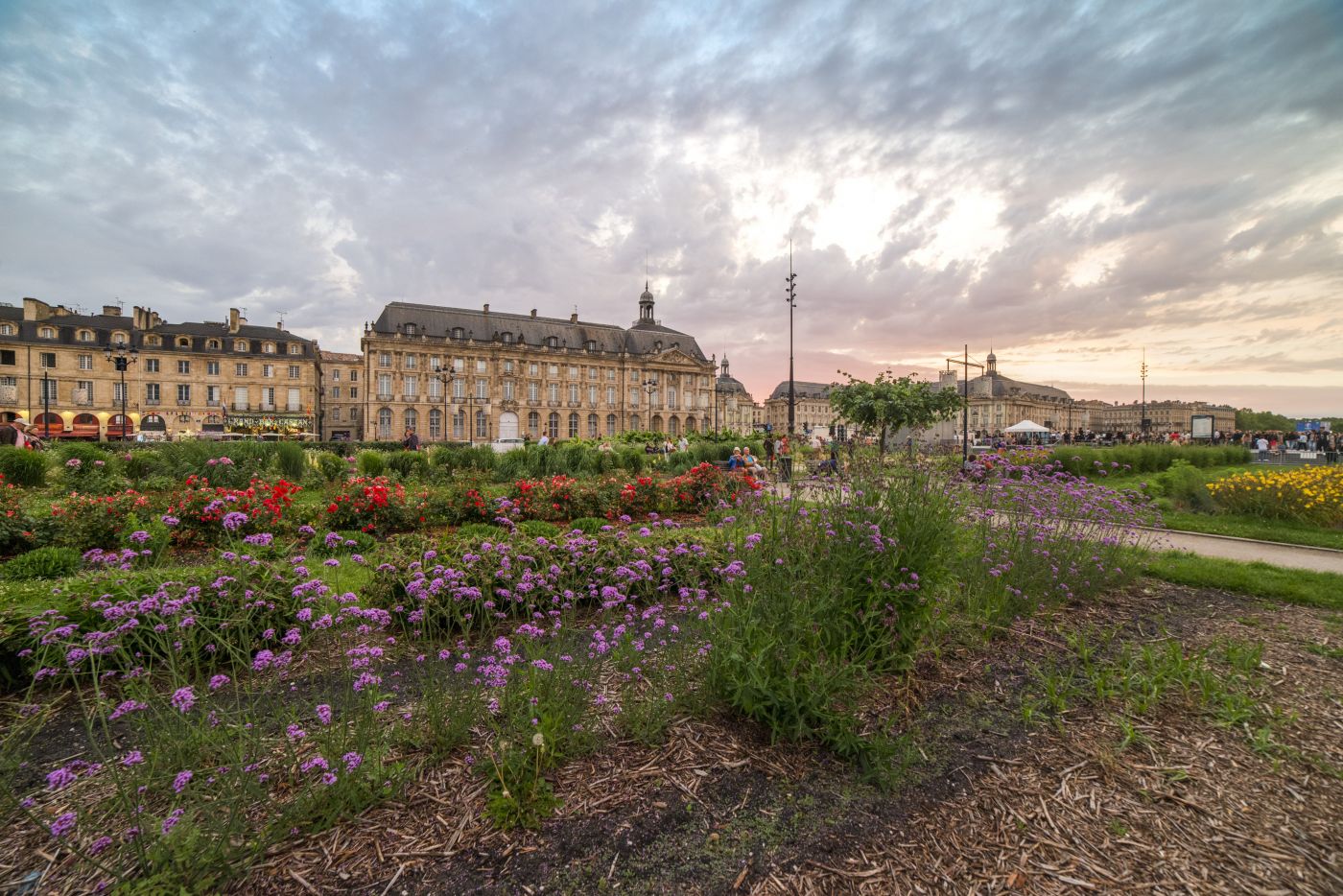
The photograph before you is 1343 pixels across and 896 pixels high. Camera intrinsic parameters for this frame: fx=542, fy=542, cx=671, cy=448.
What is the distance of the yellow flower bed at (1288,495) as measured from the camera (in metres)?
9.72

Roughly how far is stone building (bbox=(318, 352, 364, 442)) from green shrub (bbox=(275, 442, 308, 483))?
5822cm

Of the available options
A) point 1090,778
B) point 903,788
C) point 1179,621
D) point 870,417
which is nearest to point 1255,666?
point 1179,621

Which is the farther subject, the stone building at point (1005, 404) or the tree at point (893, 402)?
the stone building at point (1005, 404)

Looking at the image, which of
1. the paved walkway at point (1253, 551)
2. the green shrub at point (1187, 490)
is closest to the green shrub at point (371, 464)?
the paved walkway at point (1253, 551)

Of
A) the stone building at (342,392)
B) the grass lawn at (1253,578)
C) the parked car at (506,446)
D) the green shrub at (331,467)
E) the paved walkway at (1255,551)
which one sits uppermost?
the stone building at (342,392)

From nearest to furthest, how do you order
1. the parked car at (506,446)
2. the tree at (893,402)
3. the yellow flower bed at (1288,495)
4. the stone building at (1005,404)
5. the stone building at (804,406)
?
the yellow flower bed at (1288,495) < the parked car at (506,446) < the tree at (893,402) < the stone building at (1005,404) < the stone building at (804,406)

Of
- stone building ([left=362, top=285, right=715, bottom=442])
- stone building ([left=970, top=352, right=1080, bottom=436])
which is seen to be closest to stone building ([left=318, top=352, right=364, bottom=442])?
stone building ([left=362, top=285, right=715, bottom=442])

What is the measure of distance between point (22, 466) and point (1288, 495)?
80.1 feet

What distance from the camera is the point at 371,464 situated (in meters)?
12.3

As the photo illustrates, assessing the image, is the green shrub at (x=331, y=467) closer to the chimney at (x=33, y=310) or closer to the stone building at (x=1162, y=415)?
the chimney at (x=33, y=310)

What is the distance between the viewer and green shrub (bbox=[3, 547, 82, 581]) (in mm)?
4422

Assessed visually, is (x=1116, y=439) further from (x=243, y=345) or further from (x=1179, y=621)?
(x=243, y=345)

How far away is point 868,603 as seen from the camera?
326cm

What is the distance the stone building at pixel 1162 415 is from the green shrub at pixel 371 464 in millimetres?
142697
